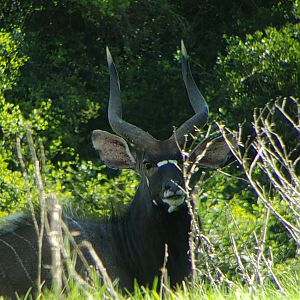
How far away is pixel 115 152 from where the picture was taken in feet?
21.4

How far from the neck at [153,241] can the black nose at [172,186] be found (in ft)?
0.57

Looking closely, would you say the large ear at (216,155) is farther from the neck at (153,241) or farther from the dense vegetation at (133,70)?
the dense vegetation at (133,70)

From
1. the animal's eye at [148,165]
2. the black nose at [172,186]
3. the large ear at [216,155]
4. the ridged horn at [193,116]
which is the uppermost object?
the ridged horn at [193,116]

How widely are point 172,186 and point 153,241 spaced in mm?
478

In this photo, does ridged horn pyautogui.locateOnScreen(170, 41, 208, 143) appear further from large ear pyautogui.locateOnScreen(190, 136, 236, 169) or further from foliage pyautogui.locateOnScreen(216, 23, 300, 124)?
foliage pyautogui.locateOnScreen(216, 23, 300, 124)

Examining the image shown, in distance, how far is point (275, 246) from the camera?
26.9ft

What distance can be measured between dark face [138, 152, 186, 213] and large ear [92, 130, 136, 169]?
0.75 feet

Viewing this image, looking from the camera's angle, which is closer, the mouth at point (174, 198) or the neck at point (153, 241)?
the mouth at point (174, 198)

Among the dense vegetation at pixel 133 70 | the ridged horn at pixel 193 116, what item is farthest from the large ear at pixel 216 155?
the dense vegetation at pixel 133 70

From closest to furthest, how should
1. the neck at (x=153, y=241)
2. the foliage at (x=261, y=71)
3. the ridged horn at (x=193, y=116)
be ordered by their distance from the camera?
the neck at (x=153, y=241) < the ridged horn at (x=193, y=116) < the foliage at (x=261, y=71)

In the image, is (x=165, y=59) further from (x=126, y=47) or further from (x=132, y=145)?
(x=132, y=145)

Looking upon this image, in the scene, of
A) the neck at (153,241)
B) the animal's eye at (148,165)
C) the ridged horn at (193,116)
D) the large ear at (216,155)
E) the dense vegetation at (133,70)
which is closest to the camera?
the neck at (153,241)

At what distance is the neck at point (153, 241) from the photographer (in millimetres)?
5930

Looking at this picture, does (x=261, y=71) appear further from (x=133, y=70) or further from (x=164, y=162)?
(x=164, y=162)
